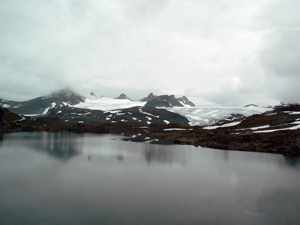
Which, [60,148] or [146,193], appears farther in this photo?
[60,148]

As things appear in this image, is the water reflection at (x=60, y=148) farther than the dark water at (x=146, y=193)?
Yes

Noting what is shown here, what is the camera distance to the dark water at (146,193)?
59.7 ft

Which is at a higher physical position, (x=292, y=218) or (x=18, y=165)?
(x=18, y=165)

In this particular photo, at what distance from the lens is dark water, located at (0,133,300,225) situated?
1819cm

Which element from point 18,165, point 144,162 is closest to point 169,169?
point 144,162

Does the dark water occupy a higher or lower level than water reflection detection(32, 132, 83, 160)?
lower

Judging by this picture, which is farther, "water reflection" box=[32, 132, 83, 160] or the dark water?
"water reflection" box=[32, 132, 83, 160]

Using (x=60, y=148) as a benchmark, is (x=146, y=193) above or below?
below

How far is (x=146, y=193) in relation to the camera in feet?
77.1

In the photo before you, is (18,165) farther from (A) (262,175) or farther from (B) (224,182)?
(A) (262,175)

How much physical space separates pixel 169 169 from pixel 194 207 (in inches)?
576

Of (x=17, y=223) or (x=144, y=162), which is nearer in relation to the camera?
(x=17, y=223)

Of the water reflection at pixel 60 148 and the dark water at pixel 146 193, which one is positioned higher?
the water reflection at pixel 60 148

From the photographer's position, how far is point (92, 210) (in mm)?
19016
